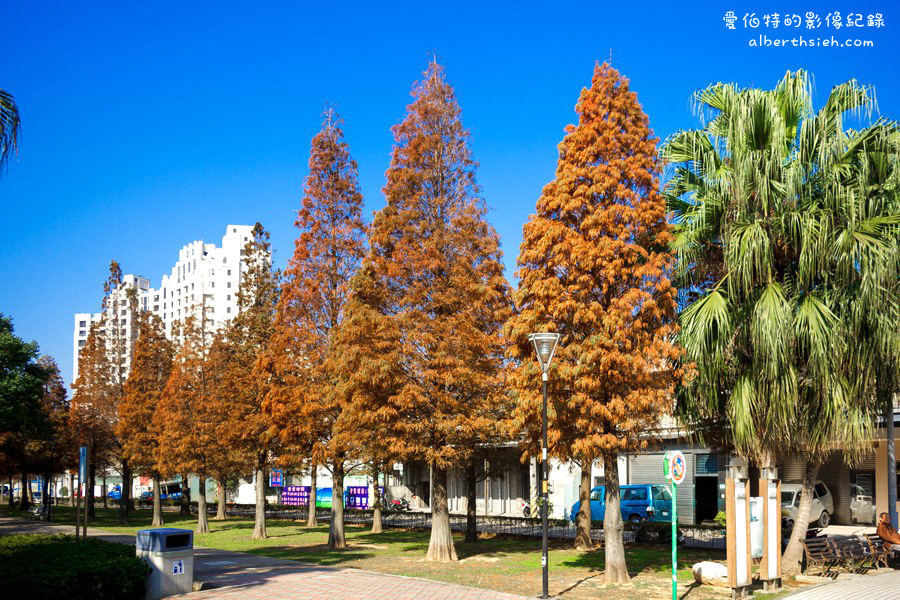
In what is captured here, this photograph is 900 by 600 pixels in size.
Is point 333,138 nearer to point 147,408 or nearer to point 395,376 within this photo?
point 395,376

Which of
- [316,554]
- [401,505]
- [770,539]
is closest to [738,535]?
[770,539]

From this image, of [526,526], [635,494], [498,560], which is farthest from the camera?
[526,526]

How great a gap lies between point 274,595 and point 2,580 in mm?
5054

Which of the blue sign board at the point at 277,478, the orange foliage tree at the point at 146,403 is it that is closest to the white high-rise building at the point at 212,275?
the blue sign board at the point at 277,478

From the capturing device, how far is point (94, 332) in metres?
60.6

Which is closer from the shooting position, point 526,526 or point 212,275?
point 526,526

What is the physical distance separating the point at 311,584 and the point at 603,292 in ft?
31.6

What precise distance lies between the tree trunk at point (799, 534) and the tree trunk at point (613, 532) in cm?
375

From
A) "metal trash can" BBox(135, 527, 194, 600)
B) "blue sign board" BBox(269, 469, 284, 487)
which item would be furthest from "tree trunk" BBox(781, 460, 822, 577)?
"blue sign board" BBox(269, 469, 284, 487)

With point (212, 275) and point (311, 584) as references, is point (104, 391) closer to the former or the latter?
point (311, 584)

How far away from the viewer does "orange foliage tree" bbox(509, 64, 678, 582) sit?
60.4ft

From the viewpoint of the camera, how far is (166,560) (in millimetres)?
16641

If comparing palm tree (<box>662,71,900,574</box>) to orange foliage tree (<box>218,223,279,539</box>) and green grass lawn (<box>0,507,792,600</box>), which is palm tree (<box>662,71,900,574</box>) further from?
orange foliage tree (<box>218,223,279,539</box>)

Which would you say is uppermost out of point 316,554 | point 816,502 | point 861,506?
point 816,502
